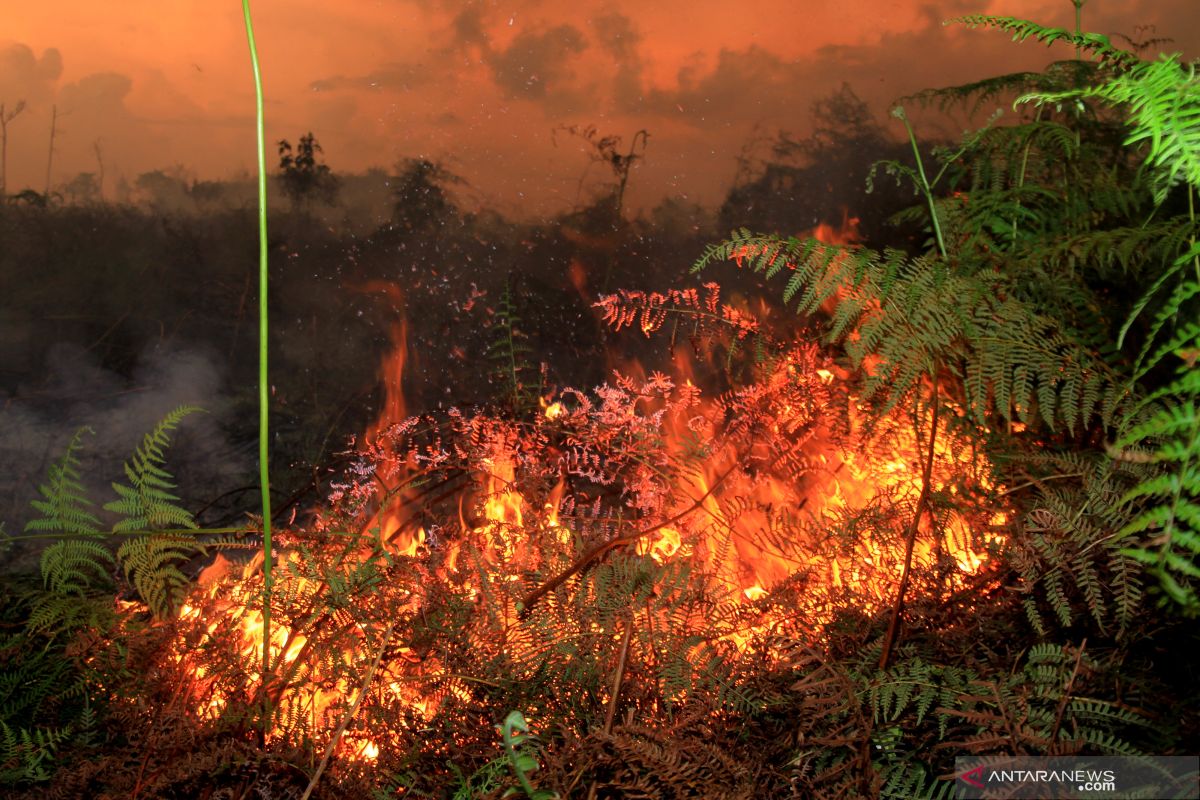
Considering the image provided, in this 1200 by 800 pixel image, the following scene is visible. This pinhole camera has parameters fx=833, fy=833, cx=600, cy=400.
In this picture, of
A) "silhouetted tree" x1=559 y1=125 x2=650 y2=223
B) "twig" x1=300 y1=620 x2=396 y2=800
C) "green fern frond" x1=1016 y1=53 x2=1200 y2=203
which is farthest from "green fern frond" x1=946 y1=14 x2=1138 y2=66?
"silhouetted tree" x1=559 y1=125 x2=650 y2=223

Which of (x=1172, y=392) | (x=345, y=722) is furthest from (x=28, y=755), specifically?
(x=1172, y=392)

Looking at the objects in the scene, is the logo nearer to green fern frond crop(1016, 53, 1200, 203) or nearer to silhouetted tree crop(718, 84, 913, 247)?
green fern frond crop(1016, 53, 1200, 203)

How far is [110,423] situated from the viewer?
328cm

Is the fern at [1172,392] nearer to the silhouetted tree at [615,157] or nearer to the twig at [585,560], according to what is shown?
the twig at [585,560]

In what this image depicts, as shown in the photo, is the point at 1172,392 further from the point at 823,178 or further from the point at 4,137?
the point at 4,137

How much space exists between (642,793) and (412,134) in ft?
9.38

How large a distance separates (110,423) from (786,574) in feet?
9.08

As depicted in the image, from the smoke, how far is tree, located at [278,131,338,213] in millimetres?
775

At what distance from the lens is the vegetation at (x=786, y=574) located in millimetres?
1146

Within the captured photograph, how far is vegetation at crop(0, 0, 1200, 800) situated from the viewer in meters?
1.15

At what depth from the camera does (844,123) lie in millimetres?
3037

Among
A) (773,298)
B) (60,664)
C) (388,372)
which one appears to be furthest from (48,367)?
(773,298)

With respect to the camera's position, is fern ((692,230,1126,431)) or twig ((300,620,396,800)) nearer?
twig ((300,620,396,800))

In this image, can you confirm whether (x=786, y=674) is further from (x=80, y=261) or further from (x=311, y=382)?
(x=80, y=261)
